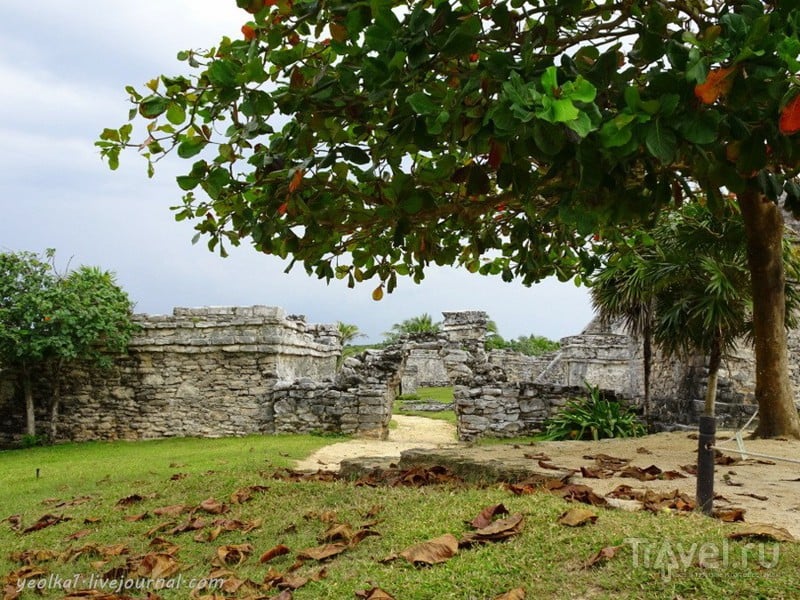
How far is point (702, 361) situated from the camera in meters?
15.1

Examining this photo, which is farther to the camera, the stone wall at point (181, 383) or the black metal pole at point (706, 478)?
the stone wall at point (181, 383)

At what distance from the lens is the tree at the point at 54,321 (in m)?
14.9

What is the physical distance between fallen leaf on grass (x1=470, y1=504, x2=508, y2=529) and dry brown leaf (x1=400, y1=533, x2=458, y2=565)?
10.5 inches

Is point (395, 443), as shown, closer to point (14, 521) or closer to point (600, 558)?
point (14, 521)

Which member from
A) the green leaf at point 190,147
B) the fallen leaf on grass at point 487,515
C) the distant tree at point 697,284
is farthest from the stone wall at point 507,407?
the green leaf at point 190,147

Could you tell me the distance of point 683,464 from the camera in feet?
22.7

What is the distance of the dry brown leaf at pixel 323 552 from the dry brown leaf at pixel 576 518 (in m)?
1.30

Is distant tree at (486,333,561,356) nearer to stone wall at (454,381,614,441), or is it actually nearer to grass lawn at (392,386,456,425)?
grass lawn at (392,386,456,425)

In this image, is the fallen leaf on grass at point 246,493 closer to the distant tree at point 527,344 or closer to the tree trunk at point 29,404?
the tree trunk at point 29,404

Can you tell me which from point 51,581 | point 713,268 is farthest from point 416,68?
point 713,268

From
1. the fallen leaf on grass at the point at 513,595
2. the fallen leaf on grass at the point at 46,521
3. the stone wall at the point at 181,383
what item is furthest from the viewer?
the stone wall at the point at 181,383

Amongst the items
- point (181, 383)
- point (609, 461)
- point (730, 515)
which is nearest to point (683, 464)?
point (609, 461)

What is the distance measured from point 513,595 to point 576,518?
0.96m

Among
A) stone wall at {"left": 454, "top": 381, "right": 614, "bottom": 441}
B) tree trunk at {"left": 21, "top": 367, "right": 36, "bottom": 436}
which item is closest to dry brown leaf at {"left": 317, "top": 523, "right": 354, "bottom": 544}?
stone wall at {"left": 454, "top": 381, "right": 614, "bottom": 441}
